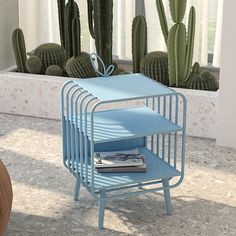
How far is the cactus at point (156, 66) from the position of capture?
378cm

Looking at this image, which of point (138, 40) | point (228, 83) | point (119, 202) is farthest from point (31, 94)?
point (119, 202)

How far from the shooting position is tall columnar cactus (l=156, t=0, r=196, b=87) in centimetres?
360

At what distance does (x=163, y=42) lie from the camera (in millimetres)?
4090

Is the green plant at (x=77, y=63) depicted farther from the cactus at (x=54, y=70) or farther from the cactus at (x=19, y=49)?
the cactus at (x=19, y=49)

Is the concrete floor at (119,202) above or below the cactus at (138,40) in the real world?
below

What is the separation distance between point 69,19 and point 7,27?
0.46 m

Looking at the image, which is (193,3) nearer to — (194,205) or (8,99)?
(8,99)

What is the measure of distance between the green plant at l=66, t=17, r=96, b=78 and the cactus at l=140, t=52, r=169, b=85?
0.33 metres

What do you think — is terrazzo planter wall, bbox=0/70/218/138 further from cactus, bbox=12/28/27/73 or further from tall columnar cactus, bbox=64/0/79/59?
tall columnar cactus, bbox=64/0/79/59

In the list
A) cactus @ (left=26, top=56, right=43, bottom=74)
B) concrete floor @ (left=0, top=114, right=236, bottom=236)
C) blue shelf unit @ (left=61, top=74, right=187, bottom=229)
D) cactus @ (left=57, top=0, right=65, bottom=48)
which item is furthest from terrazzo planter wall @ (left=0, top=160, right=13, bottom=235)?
cactus @ (left=57, top=0, right=65, bottom=48)

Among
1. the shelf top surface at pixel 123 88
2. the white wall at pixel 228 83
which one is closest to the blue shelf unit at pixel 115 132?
the shelf top surface at pixel 123 88

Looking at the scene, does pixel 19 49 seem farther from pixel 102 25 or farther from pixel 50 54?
pixel 102 25

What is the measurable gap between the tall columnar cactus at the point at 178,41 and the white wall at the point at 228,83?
0.33m

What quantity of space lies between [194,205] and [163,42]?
151 centimetres
